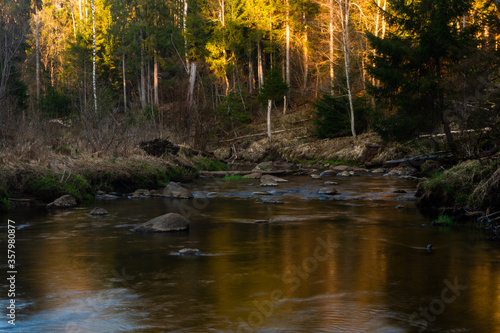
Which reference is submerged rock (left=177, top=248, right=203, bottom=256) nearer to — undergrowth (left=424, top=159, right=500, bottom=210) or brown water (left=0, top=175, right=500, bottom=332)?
brown water (left=0, top=175, right=500, bottom=332)

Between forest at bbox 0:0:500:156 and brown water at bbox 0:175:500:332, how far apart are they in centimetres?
393

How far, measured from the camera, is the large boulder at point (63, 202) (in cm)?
1568

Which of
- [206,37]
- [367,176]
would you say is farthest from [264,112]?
[367,176]

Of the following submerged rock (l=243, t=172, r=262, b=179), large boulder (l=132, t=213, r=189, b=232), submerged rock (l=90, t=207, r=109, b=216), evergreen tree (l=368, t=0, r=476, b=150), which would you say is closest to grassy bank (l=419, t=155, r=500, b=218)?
evergreen tree (l=368, t=0, r=476, b=150)

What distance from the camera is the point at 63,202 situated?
15766 millimetres

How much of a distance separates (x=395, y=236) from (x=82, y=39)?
47.5 meters

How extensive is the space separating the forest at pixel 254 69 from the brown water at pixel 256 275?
3930 millimetres

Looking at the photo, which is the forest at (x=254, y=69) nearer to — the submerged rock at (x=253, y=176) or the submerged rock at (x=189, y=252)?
the submerged rock at (x=253, y=176)

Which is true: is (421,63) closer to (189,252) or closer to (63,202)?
(63,202)

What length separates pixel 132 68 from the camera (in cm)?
5816

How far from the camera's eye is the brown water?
6246 mm

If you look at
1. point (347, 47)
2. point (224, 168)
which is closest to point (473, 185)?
point (224, 168)

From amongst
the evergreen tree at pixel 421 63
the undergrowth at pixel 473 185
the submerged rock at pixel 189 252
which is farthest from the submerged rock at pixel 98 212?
the evergreen tree at pixel 421 63

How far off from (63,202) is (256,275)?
941cm
